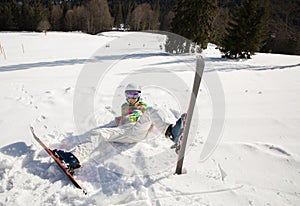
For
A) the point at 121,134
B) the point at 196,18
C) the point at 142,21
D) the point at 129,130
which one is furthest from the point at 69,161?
the point at 142,21

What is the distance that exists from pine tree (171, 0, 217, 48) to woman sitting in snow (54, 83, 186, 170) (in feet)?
56.4

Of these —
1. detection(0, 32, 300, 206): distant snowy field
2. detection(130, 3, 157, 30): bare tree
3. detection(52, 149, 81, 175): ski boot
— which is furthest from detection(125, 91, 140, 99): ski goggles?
detection(130, 3, 157, 30): bare tree

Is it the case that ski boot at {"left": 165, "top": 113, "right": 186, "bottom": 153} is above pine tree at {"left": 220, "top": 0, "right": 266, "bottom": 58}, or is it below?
below

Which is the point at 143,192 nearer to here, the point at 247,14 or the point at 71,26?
the point at 247,14

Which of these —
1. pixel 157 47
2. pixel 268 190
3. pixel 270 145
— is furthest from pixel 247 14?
pixel 268 190

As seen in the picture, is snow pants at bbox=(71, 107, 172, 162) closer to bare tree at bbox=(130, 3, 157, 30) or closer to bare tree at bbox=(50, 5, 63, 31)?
bare tree at bbox=(130, 3, 157, 30)

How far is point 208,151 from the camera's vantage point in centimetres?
334

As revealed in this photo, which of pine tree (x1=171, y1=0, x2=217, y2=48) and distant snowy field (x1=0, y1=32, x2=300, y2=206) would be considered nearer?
distant snowy field (x1=0, y1=32, x2=300, y2=206)

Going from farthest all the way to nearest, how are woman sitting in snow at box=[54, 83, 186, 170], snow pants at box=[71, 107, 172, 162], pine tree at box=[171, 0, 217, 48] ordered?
pine tree at box=[171, 0, 217, 48]
snow pants at box=[71, 107, 172, 162]
woman sitting in snow at box=[54, 83, 186, 170]

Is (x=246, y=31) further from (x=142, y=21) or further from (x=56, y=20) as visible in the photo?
(x=56, y=20)

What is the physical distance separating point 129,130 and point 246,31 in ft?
55.9

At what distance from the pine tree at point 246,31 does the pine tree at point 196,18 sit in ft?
8.69

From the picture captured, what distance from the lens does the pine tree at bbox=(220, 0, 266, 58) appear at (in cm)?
1655

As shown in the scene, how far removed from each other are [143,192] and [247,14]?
17945 millimetres
